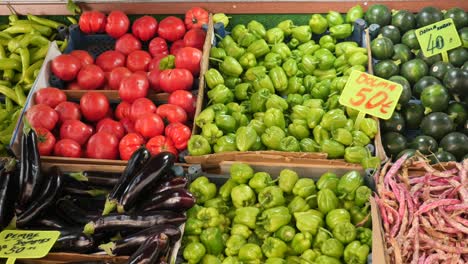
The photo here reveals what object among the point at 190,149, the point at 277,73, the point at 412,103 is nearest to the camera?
the point at 190,149

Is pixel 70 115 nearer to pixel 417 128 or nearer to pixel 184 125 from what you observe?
pixel 184 125

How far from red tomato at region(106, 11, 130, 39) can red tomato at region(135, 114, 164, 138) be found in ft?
3.75

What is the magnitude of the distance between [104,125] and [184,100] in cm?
59

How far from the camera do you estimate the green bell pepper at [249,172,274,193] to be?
2693 mm

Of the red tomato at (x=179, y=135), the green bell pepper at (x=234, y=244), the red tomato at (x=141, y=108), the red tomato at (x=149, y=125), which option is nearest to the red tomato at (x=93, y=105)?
the red tomato at (x=141, y=108)

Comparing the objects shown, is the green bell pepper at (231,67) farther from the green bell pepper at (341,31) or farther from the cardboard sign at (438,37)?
the cardboard sign at (438,37)

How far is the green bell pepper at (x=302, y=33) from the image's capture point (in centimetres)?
→ 368

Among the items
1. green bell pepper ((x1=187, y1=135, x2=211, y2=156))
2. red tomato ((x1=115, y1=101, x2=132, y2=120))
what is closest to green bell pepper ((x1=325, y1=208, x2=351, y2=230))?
green bell pepper ((x1=187, y1=135, x2=211, y2=156))

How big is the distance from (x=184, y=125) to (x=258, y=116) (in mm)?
513

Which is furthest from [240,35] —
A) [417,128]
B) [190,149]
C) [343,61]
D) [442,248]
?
[442,248]

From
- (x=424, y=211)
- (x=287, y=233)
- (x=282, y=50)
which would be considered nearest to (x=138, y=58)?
(x=282, y=50)

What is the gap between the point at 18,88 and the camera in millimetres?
3689

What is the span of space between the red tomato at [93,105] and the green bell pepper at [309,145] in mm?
1451

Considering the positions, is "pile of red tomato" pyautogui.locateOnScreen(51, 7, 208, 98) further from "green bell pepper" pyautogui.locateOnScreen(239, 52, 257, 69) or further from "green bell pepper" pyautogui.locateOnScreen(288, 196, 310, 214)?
"green bell pepper" pyautogui.locateOnScreen(288, 196, 310, 214)
